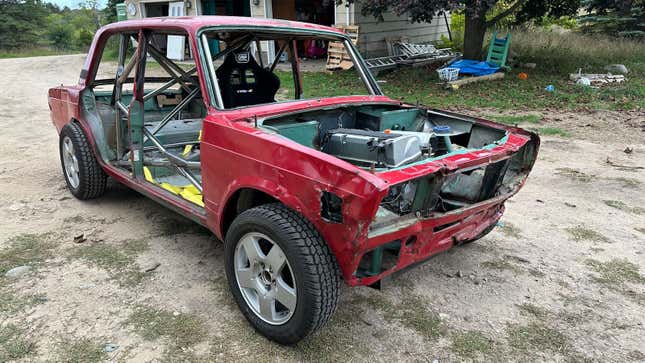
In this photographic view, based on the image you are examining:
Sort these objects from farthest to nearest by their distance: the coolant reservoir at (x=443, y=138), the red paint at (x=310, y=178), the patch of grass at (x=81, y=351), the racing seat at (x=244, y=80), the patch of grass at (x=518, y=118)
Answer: the patch of grass at (x=518, y=118), the racing seat at (x=244, y=80), the coolant reservoir at (x=443, y=138), the patch of grass at (x=81, y=351), the red paint at (x=310, y=178)

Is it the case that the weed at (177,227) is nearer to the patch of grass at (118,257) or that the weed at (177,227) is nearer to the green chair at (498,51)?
the patch of grass at (118,257)

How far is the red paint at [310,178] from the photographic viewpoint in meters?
2.21

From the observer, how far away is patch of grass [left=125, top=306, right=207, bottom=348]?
2730 mm

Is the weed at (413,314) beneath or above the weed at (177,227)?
beneath

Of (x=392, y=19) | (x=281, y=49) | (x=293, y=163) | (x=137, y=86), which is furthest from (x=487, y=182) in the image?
(x=392, y=19)

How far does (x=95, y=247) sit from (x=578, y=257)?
151 inches

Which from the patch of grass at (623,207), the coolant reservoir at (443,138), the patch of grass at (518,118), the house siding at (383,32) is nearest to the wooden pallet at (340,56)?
the house siding at (383,32)

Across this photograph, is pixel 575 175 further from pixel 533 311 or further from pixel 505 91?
pixel 505 91

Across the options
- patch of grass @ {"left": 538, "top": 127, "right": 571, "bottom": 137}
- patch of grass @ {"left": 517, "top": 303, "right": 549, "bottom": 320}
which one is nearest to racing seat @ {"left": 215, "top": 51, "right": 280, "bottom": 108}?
patch of grass @ {"left": 517, "top": 303, "right": 549, "bottom": 320}

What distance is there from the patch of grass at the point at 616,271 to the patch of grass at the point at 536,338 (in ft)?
2.77

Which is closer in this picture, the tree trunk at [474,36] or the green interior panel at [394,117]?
the green interior panel at [394,117]

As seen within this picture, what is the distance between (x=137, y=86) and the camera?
12.4 feet

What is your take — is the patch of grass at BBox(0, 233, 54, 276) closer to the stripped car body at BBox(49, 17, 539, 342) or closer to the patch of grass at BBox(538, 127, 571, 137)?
the stripped car body at BBox(49, 17, 539, 342)

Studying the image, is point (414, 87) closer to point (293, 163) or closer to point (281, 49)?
point (281, 49)
